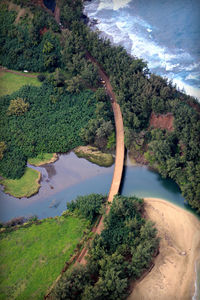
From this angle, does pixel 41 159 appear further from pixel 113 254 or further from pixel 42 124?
pixel 113 254

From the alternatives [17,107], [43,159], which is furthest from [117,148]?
[17,107]

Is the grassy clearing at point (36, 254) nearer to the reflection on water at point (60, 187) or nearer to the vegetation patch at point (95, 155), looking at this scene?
the reflection on water at point (60, 187)

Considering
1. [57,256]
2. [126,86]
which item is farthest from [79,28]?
[57,256]

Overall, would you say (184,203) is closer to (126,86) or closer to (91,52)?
(126,86)

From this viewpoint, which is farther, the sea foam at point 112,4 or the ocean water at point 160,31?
the sea foam at point 112,4

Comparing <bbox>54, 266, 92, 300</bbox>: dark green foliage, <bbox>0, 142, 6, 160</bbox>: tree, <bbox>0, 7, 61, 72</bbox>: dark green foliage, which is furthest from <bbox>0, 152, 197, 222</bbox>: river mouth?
<bbox>0, 7, 61, 72</bbox>: dark green foliage

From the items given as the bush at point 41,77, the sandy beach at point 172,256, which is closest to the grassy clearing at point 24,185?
the sandy beach at point 172,256
